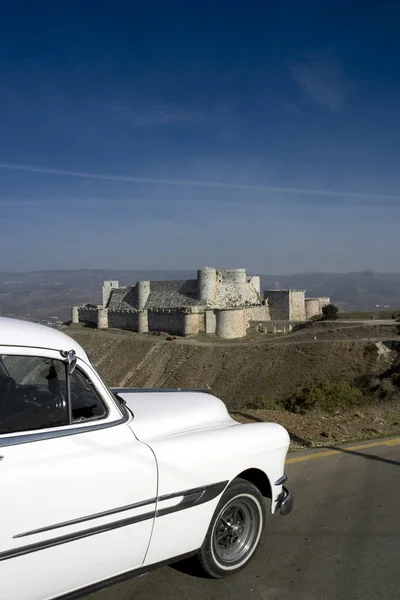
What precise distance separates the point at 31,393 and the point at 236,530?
191cm

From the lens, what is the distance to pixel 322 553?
4.47 metres

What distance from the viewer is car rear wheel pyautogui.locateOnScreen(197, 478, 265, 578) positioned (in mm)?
3980

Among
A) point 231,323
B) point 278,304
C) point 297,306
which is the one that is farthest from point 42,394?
point 297,306

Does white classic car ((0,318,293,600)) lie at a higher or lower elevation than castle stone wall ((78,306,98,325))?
higher

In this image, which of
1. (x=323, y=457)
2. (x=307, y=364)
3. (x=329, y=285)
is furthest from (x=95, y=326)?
(x=329, y=285)

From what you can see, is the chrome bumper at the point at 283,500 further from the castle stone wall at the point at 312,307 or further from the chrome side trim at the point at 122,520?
the castle stone wall at the point at 312,307

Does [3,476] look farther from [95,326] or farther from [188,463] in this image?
[95,326]

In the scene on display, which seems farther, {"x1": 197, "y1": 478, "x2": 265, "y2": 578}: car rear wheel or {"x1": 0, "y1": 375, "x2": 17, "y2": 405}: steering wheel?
{"x1": 197, "y1": 478, "x2": 265, "y2": 578}: car rear wheel

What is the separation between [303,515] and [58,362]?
3.05 metres

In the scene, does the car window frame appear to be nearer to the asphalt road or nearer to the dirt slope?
the asphalt road

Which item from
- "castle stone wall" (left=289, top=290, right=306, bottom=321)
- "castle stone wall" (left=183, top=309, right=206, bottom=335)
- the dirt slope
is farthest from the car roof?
"castle stone wall" (left=289, top=290, right=306, bottom=321)

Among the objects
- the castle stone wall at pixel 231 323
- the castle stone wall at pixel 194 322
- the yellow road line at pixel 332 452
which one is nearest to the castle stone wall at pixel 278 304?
the castle stone wall at pixel 231 323

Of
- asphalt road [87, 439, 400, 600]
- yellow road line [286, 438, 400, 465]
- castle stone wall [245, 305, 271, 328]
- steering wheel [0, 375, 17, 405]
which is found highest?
steering wheel [0, 375, 17, 405]

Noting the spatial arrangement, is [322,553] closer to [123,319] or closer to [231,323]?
[231,323]
